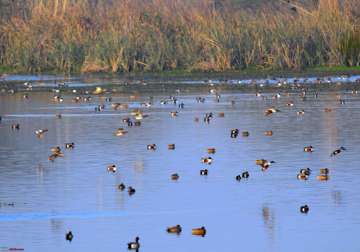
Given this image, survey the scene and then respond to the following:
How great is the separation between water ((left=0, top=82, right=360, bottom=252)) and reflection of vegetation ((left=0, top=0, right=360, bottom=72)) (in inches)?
678

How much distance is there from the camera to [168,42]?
46.5m

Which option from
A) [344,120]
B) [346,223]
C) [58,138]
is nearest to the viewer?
[346,223]

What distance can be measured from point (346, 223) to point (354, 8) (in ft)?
113

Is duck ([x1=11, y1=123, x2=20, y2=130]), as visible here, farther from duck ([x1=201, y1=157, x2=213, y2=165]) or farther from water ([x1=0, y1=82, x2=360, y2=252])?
duck ([x1=201, y1=157, x2=213, y2=165])

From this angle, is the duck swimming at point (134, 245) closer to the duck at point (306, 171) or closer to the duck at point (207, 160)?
the duck at point (306, 171)

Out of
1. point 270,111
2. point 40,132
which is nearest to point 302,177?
point 40,132

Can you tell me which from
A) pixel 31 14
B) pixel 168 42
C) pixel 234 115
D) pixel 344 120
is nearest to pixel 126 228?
pixel 344 120

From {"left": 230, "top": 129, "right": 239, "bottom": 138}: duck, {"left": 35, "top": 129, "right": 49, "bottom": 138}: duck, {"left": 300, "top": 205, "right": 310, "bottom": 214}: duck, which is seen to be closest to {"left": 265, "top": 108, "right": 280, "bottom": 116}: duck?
{"left": 230, "top": 129, "right": 239, "bottom": 138}: duck

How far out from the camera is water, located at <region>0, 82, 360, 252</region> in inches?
515

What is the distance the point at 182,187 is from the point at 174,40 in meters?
31.1

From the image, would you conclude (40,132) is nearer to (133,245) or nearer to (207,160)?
(207,160)

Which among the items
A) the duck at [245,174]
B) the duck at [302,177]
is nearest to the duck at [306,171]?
the duck at [302,177]

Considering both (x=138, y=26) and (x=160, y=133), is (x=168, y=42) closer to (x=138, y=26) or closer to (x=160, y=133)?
(x=138, y=26)

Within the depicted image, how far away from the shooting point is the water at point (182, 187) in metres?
13.1
